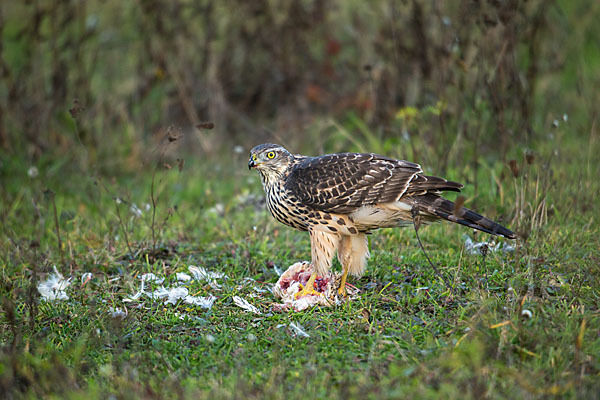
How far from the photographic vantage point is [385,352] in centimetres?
348

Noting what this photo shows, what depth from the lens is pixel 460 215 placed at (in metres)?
3.98

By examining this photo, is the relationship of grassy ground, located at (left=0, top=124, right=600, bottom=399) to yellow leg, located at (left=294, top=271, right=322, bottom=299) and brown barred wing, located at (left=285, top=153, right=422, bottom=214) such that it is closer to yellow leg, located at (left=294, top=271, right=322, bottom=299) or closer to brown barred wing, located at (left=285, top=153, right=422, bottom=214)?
yellow leg, located at (left=294, top=271, right=322, bottom=299)

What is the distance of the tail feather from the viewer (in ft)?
13.3

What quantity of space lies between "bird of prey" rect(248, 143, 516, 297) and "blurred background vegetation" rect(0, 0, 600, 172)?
184cm

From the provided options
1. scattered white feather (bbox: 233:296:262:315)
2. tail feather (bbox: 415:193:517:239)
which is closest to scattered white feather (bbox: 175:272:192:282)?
scattered white feather (bbox: 233:296:262:315)

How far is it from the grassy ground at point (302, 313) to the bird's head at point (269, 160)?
0.80m

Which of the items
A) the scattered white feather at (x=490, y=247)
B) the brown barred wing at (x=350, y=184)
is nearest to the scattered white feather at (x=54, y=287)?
the brown barred wing at (x=350, y=184)

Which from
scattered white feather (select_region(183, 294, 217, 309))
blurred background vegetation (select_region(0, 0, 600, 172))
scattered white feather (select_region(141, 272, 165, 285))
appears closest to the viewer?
scattered white feather (select_region(183, 294, 217, 309))

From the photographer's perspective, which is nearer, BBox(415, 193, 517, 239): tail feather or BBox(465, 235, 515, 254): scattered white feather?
BBox(415, 193, 517, 239): tail feather

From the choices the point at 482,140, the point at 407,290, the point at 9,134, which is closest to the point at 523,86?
the point at 482,140

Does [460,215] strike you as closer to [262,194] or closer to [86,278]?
[86,278]

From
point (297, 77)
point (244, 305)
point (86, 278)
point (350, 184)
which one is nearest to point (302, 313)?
point (244, 305)

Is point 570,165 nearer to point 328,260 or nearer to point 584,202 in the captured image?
point 584,202

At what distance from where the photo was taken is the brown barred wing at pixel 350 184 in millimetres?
4262
